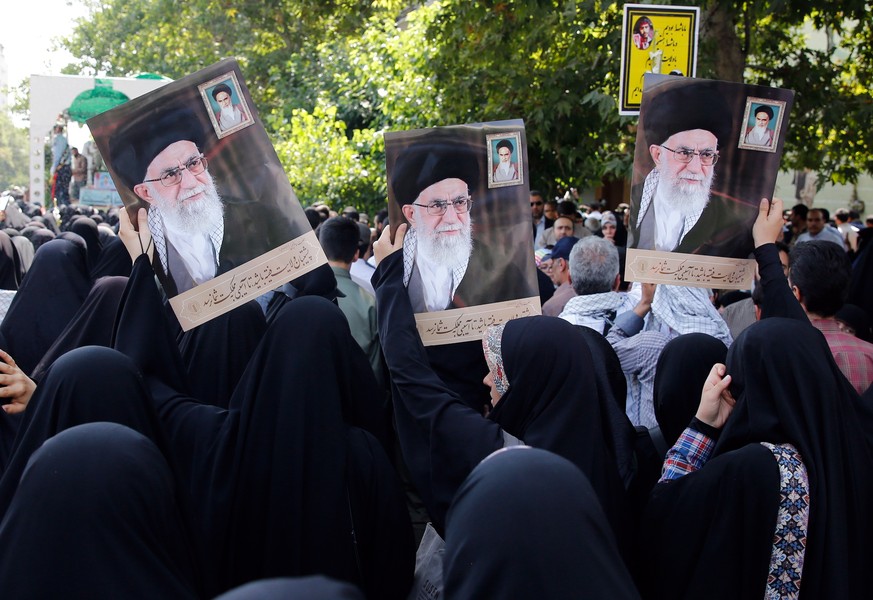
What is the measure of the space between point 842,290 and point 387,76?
33.4 ft

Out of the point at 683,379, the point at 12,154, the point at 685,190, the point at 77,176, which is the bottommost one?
the point at 12,154

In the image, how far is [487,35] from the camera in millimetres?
8812

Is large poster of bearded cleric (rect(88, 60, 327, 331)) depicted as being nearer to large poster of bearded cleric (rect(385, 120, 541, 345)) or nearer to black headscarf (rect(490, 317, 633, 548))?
large poster of bearded cleric (rect(385, 120, 541, 345))

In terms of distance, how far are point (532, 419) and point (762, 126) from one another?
1.59 meters

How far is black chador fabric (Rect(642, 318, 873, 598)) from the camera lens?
2.57 metres

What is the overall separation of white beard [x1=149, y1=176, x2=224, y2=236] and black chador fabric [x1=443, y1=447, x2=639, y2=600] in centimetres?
177

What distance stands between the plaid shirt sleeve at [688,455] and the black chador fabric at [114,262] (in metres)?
3.83

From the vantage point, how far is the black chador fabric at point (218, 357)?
4.00m

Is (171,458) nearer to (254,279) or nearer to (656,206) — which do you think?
(254,279)

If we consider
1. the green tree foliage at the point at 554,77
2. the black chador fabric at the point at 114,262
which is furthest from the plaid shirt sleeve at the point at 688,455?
the green tree foliage at the point at 554,77

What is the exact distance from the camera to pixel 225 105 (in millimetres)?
3355

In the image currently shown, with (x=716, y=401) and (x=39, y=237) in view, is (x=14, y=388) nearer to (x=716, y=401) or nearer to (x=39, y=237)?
(x=716, y=401)

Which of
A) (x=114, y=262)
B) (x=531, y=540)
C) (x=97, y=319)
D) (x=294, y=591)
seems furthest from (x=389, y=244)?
(x=114, y=262)

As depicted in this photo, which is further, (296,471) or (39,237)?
(39,237)
